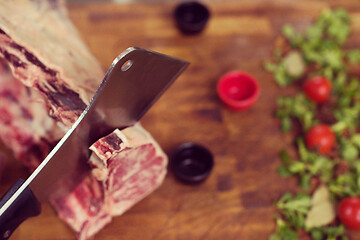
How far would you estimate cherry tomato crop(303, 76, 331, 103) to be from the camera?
2213 mm

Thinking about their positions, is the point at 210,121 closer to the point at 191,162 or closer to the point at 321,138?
the point at 191,162

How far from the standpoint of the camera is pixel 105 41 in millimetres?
2432

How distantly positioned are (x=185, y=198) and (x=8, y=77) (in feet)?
3.26

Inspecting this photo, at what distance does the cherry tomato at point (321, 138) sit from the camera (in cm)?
205

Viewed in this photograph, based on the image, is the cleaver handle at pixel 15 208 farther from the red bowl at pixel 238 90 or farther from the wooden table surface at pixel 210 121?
the red bowl at pixel 238 90

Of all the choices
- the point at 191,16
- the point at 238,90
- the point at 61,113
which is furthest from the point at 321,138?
the point at 61,113

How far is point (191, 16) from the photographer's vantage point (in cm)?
256

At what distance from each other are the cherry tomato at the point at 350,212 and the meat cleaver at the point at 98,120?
3.35ft

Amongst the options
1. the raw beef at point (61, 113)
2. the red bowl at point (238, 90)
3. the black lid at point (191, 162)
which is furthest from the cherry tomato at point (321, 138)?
the raw beef at point (61, 113)

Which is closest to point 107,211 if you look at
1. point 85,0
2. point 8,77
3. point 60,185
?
point 60,185

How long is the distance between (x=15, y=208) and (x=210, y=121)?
1147 mm

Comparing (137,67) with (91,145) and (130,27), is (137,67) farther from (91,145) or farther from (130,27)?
(130,27)

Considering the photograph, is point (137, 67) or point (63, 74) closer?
point (137, 67)

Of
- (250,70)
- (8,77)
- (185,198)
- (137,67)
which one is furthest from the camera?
(250,70)
